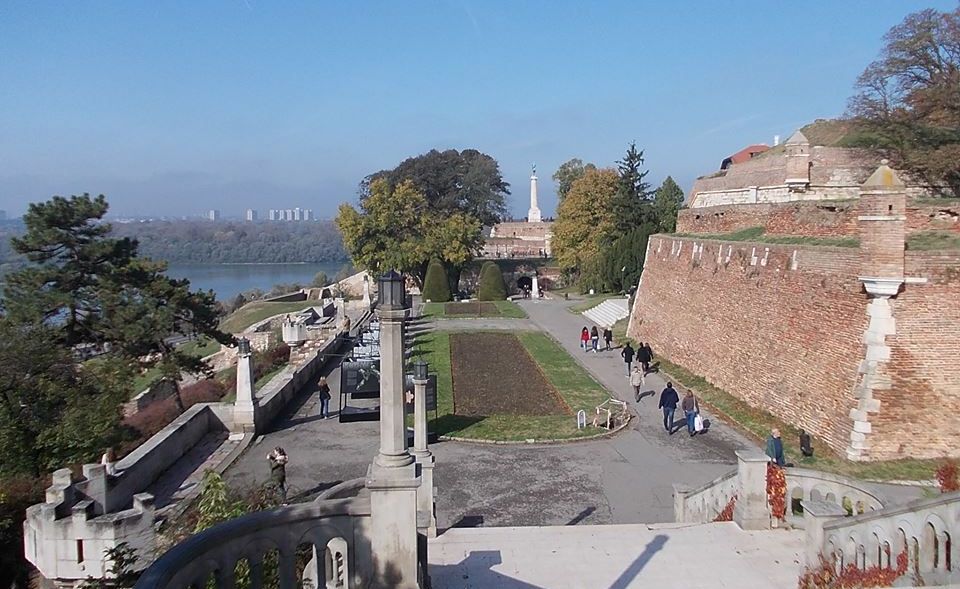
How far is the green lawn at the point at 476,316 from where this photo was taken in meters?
38.5

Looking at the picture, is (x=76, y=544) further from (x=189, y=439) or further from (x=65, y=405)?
(x=65, y=405)

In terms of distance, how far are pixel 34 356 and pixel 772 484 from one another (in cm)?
1496

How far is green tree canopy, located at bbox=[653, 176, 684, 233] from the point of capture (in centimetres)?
4518

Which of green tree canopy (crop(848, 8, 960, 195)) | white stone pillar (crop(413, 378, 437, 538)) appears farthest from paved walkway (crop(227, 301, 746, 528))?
green tree canopy (crop(848, 8, 960, 195))

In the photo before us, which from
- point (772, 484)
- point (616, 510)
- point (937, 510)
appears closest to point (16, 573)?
point (616, 510)

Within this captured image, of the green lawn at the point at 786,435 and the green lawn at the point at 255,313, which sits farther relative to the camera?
the green lawn at the point at 255,313

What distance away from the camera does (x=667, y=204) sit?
48.1 meters

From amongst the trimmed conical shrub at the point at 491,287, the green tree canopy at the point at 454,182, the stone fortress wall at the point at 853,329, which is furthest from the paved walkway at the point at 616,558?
the green tree canopy at the point at 454,182

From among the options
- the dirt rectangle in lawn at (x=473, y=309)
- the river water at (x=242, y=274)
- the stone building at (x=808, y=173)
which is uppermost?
the stone building at (x=808, y=173)

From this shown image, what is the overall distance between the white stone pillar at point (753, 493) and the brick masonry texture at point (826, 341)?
4.47 meters

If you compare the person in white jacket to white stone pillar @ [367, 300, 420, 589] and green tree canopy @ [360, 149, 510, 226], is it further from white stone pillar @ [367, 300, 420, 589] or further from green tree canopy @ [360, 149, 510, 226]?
green tree canopy @ [360, 149, 510, 226]

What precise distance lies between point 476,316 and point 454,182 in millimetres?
28307

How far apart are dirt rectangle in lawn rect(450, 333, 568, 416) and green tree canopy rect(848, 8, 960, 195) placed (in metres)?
14.2

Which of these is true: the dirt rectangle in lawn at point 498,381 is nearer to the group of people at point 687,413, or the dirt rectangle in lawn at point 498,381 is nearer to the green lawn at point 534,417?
the green lawn at point 534,417
